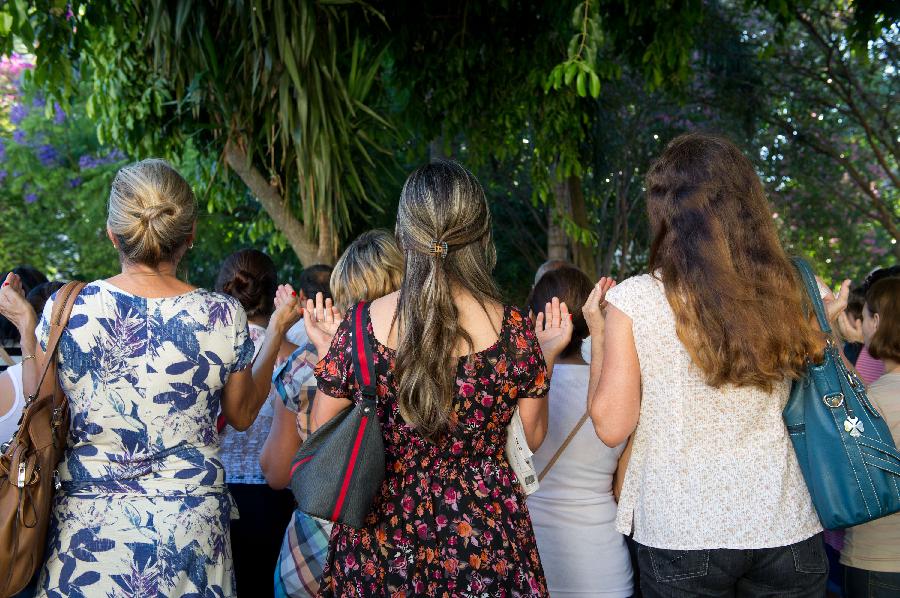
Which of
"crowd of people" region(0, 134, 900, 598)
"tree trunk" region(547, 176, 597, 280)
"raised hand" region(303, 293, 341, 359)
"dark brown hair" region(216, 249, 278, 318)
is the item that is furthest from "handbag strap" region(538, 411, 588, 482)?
"tree trunk" region(547, 176, 597, 280)

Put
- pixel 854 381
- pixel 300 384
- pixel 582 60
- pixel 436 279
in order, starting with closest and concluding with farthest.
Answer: pixel 436 279 → pixel 854 381 → pixel 300 384 → pixel 582 60

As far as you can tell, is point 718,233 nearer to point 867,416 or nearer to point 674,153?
point 674,153

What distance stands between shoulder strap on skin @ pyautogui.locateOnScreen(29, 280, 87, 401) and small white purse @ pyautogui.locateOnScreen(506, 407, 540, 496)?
1234 millimetres

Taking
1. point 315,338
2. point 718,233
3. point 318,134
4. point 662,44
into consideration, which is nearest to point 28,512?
point 315,338

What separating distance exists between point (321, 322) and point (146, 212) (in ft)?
1.94

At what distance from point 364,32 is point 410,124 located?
1.41 m

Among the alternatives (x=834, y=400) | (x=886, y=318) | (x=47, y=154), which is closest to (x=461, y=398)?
(x=834, y=400)

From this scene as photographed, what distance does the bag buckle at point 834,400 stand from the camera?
2277 mm

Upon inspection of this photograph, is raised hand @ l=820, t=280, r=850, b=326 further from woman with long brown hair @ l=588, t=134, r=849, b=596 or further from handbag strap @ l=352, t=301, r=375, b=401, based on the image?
handbag strap @ l=352, t=301, r=375, b=401

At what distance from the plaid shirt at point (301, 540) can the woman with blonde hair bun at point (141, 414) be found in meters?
0.30

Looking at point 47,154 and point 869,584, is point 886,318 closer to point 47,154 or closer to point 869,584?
point 869,584

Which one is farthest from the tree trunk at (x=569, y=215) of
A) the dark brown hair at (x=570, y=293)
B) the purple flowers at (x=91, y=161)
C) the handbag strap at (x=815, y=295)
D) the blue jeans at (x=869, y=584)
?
the purple flowers at (x=91, y=161)

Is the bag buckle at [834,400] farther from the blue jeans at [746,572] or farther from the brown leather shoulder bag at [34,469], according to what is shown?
the brown leather shoulder bag at [34,469]

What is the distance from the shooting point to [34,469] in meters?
2.31
